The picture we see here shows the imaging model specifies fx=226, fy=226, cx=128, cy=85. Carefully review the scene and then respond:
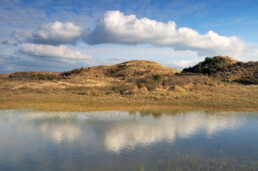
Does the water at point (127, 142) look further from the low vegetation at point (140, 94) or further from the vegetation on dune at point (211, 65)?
the vegetation on dune at point (211, 65)

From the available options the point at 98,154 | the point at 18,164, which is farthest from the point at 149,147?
the point at 18,164

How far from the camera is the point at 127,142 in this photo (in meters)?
9.76

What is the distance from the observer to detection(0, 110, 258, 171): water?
7688 millimetres

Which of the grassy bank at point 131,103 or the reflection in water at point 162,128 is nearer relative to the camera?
the reflection in water at point 162,128

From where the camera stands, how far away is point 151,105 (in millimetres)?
20234

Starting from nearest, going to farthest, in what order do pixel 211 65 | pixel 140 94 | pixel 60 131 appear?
pixel 60 131
pixel 140 94
pixel 211 65

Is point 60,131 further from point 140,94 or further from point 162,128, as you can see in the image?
point 140,94

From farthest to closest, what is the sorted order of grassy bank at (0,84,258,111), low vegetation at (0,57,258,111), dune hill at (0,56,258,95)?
dune hill at (0,56,258,95) → low vegetation at (0,57,258,111) → grassy bank at (0,84,258,111)

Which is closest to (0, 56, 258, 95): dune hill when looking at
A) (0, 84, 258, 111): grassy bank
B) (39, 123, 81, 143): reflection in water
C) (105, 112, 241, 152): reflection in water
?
(0, 84, 258, 111): grassy bank

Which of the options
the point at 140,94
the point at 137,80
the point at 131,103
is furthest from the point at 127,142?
the point at 137,80

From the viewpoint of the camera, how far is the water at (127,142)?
769cm

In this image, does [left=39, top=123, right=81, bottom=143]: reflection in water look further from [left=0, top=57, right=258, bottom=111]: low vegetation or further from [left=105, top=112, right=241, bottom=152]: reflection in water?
[left=0, top=57, right=258, bottom=111]: low vegetation

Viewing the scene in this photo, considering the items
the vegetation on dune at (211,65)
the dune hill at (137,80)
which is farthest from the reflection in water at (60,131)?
the vegetation on dune at (211,65)

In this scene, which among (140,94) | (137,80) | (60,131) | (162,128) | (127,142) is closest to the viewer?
(127,142)
